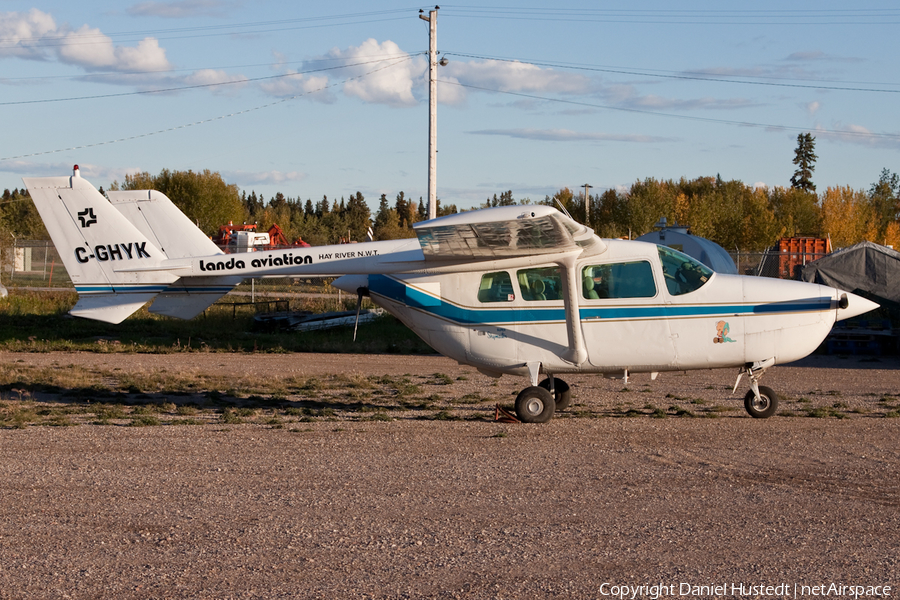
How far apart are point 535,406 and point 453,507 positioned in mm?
4127

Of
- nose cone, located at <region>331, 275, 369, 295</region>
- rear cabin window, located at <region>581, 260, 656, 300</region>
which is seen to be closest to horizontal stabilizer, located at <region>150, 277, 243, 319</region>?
nose cone, located at <region>331, 275, 369, 295</region>

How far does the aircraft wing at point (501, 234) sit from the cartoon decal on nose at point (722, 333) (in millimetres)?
1821

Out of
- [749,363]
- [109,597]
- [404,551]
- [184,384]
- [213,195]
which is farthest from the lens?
[213,195]

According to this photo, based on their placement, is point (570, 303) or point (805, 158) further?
point (805, 158)

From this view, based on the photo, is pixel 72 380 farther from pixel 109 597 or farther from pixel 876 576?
pixel 876 576

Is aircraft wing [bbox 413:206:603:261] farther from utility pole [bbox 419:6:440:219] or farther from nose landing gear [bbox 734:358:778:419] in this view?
utility pole [bbox 419:6:440:219]

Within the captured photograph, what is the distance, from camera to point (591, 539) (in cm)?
559

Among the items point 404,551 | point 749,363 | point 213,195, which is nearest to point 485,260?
point 749,363

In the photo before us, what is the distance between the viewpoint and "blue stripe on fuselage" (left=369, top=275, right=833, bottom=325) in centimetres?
1030

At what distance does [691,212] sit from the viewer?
60.5 m

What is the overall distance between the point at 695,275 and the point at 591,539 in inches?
224

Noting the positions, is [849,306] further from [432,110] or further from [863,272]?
[432,110]

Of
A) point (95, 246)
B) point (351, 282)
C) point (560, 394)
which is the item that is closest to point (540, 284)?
point (560, 394)

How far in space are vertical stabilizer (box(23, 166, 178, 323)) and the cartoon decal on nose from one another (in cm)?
748
